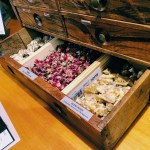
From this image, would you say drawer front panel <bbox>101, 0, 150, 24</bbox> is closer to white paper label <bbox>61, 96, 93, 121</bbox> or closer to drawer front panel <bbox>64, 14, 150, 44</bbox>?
drawer front panel <bbox>64, 14, 150, 44</bbox>

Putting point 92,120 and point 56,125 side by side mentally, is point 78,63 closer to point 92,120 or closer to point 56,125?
point 56,125

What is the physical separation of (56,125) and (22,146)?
0.14m

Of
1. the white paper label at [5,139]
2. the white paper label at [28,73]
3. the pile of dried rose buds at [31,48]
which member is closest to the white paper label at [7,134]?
the white paper label at [5,139]

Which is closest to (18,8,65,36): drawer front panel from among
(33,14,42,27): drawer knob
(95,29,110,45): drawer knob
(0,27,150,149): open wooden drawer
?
(33,14,42,27): drawer knob

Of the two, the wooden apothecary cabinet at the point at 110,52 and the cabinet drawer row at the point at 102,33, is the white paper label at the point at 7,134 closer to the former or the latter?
the wooden apothecary cabinet at the point at 110,52

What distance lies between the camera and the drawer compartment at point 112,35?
28.1 inches

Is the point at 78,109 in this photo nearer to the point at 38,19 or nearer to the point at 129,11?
the point at 129,11

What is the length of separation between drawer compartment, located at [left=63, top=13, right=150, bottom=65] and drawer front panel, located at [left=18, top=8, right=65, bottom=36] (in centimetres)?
8

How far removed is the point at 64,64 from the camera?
3.53 ft

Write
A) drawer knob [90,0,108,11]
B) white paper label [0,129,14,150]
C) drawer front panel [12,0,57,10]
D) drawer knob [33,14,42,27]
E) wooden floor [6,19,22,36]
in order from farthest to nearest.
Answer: wooden floor [6,19,22,36]
drawer knob [33,14,42,27]
drawer front panel [12,0,57,10]
white paper label [0,129,14,150]
drawer knob [90,0,108,11]

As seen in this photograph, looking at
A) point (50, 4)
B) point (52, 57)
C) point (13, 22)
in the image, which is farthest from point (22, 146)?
point (13, 22)

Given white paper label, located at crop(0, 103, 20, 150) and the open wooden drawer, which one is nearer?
the open wooden drawer

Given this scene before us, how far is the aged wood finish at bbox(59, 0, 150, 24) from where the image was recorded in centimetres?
64

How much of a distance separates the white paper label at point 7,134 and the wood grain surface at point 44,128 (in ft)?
0.05
